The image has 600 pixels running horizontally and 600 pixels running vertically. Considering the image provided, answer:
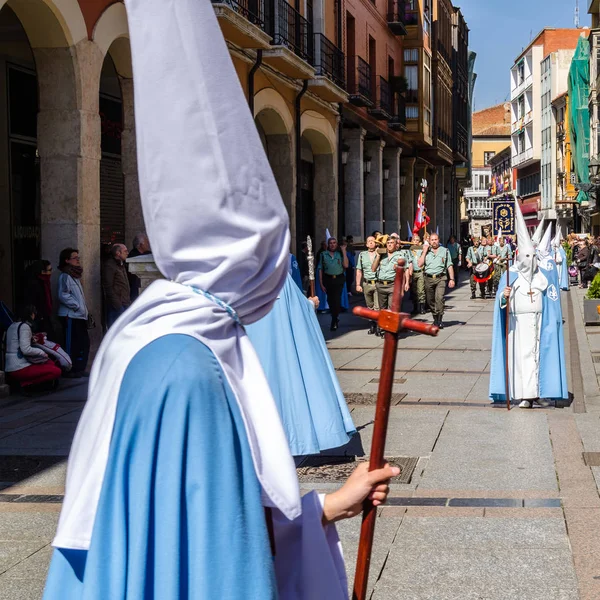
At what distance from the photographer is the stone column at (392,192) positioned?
35.2m

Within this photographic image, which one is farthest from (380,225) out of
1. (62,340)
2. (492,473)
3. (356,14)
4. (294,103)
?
(492,473)

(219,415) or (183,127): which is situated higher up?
(183,127)

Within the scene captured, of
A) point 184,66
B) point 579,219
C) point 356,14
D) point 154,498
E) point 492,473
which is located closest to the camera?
point 154,498

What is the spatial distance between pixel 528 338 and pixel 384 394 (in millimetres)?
8464

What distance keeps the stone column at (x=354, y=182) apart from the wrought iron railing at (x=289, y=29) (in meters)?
5.40

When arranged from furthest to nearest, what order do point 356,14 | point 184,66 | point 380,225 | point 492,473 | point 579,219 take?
1. point 579,219
2. point 380,225
3. point 356,14
4. point 492,473
5. point 184,66

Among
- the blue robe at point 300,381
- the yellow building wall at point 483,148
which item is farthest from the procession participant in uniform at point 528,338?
the yellow building wall at point 483,148

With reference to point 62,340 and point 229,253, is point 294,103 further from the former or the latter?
point 229,253

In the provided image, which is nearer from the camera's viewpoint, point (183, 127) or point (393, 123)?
point (183, 127)

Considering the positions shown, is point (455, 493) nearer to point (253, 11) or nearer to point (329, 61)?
point (253, 11)

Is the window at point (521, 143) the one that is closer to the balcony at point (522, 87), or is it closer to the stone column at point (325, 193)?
the balcony at point (522, 87)

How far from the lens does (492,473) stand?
7.23 meters

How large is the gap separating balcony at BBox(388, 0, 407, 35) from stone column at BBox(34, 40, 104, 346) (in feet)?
71.1

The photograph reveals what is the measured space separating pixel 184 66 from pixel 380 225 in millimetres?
30603
